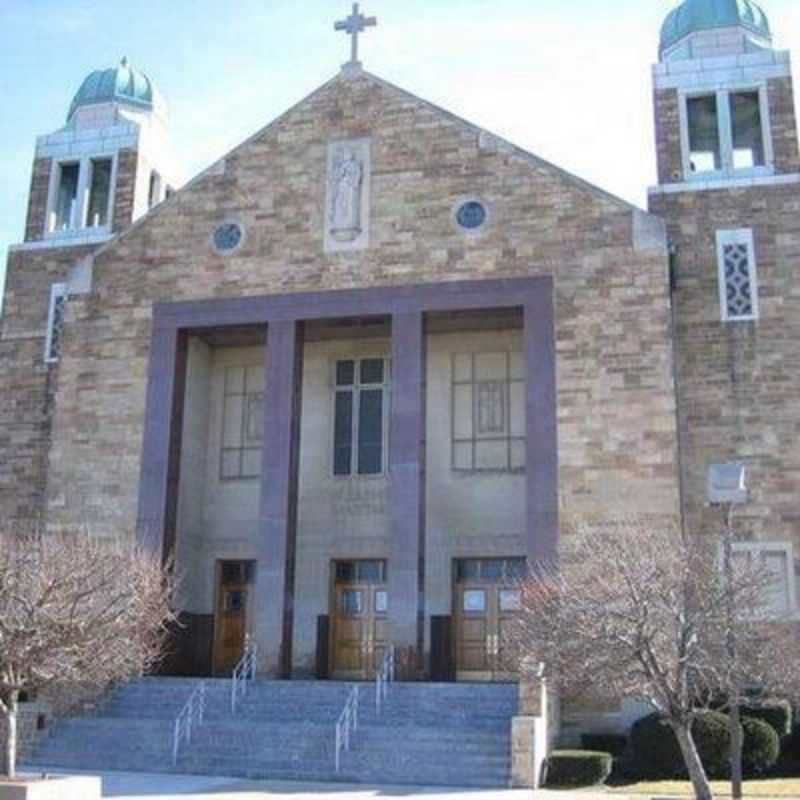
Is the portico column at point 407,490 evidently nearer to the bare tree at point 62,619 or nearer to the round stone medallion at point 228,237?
the round stone medallion at point 228,237

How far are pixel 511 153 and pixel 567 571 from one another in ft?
31.2

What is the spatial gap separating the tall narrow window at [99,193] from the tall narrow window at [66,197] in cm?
44

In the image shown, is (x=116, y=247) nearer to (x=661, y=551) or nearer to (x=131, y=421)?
(x=131, y=421)

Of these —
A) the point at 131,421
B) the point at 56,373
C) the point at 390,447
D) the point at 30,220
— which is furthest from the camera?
the point at 30,220

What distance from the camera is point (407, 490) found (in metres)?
23.7

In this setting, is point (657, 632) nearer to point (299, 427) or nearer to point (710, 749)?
point (710, 749)

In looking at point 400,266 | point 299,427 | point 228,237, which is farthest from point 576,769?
point 228,237

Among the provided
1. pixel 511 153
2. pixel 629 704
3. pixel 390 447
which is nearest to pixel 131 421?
pixel 390 447

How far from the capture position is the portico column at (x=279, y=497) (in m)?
23.5

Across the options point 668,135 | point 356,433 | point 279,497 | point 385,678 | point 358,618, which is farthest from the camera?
point 356,433

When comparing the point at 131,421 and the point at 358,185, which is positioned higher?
the point at 358,185

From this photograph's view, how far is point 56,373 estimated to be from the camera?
28.2 m

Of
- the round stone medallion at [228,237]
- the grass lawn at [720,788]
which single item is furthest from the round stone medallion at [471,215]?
the grass lawn at [720,788]

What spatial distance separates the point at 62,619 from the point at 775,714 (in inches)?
463
